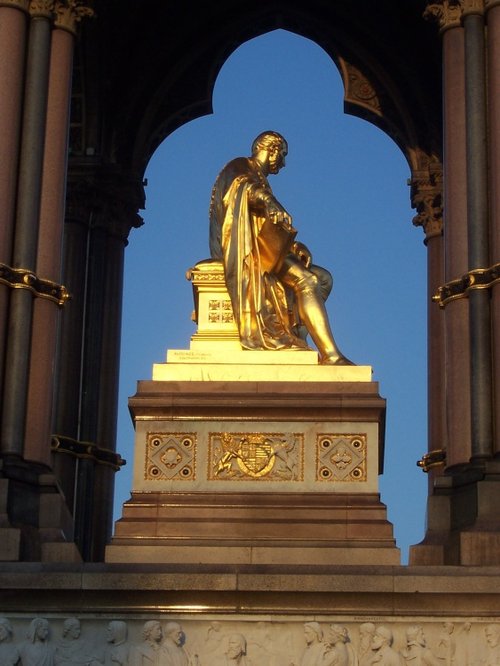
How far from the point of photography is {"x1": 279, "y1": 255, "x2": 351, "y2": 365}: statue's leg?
26875 millimetres

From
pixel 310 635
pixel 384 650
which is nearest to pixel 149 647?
pixel 310 635

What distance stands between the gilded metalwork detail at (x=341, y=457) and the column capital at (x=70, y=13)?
255 inches

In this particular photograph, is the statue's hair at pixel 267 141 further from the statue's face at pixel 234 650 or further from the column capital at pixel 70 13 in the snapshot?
the statue's face at pixel 234 650

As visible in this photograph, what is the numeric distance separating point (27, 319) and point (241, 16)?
10069 millimetres

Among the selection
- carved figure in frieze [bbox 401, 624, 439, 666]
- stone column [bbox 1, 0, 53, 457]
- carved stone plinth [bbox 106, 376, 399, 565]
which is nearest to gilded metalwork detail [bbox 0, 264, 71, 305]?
stone column [bbox 1, 0, 53, 457]

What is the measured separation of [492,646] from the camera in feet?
72.6

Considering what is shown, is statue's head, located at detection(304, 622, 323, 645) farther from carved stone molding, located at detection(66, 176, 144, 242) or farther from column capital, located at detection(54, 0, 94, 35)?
carved stone molding, located at detection(66, 176, 144, 242)

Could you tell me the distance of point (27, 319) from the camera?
81.6ft

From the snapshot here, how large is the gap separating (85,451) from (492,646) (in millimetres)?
9945

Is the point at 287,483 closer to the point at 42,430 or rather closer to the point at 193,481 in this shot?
the point at 193,481

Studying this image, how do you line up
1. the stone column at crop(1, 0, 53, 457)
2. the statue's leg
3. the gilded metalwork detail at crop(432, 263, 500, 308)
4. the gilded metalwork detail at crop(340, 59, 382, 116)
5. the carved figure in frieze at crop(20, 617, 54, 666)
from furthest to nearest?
the gilded metalwork detail at crop(340, 59, 382, 116) → the statue's leg → the gilded metalwork detail at crop(432, 263, 500, 308) → the stone column at crop(1, 0, 53, 457) → the carved figure in frieze at crop(20, 617, 54, 666)

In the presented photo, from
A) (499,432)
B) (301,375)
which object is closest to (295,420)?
(301,375)

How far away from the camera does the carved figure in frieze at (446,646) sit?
72.8 feet

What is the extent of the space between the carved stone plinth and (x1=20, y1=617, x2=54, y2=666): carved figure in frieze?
236 cm
